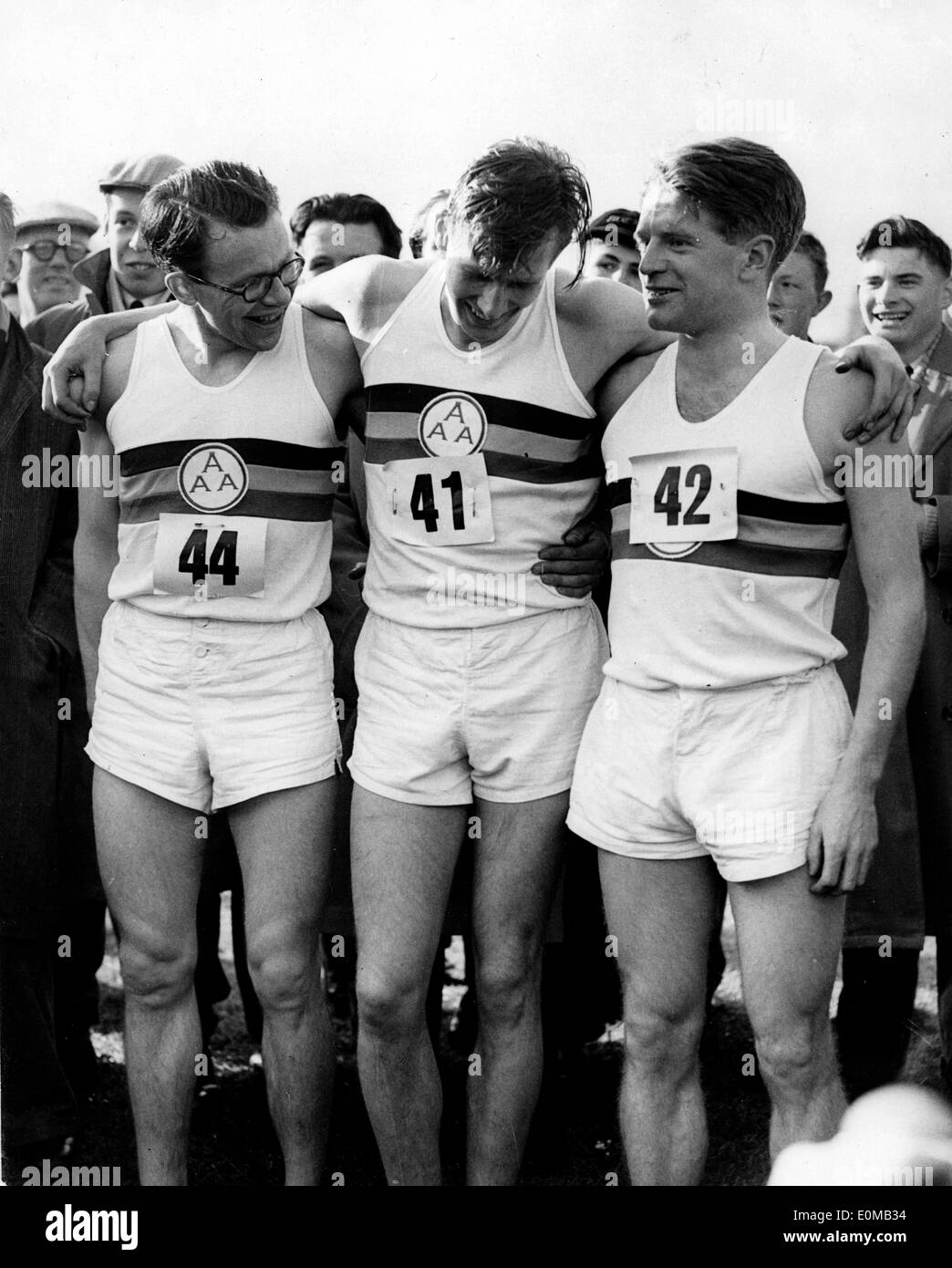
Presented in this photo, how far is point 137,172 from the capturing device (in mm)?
4906

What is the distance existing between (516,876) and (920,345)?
1979 millimetres

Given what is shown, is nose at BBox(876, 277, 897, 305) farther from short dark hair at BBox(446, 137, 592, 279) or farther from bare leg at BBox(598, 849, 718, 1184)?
bare leg at BBox(598, 849, 718, 1184)

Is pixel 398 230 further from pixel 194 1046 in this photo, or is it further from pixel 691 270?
pixel 194 1046

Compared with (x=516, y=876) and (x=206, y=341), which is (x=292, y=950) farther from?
(x=206, y=341)

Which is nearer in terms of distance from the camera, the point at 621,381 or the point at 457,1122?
the point at 621,381

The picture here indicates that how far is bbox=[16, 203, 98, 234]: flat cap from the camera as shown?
639cm

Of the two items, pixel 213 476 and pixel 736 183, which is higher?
pixel 736 183

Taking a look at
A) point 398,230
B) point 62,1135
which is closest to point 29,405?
point 398,230

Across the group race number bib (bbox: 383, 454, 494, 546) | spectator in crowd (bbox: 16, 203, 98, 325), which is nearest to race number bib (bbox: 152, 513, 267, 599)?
race number bib (bbox: 383, 454, 494, 546)

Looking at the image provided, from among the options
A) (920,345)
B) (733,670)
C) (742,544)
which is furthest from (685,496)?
(920,345)

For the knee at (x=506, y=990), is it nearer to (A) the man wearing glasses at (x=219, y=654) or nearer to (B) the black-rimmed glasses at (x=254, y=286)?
(A) the man wearing glasses at (x=219, y=654)
